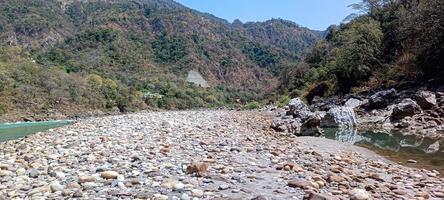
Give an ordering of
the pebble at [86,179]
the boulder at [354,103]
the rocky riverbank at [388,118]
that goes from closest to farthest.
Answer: the pebble at [86,179] → the rocky riverbank at [388,118] → the boulder at [354,103]

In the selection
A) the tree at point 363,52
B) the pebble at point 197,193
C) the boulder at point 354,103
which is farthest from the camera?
the tree at point 363,52

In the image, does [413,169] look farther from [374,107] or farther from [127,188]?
[374,107]

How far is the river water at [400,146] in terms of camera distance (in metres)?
11.3

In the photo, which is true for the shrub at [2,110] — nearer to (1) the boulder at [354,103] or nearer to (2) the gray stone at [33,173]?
(1) the boulder at [354,103]

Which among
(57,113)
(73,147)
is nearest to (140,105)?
(57,113)

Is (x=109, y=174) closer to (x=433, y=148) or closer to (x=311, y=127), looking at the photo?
(x=433, y=148)

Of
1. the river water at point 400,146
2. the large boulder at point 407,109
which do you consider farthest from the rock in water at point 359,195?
the large boulder at point 407,109

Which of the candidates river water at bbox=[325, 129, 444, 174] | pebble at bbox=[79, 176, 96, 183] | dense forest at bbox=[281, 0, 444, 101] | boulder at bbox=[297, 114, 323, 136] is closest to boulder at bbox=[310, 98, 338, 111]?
dense forest at bbox=[281, 0, 444, 101]

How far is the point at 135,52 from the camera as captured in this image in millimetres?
128125

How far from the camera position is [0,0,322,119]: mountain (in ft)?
298

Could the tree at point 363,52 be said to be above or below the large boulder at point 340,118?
above

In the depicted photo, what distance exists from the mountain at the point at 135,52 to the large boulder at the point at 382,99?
175 ft

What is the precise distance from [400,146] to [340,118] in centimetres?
743

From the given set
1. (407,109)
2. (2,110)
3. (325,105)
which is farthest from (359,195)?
(2,110)
